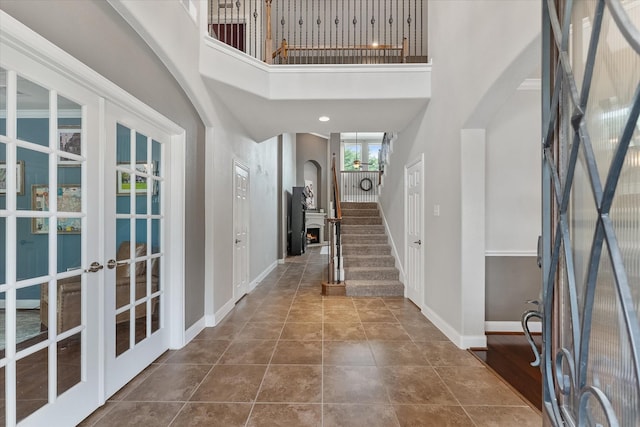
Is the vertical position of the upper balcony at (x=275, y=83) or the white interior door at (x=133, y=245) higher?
the upper balcony at (x=275, y=83)

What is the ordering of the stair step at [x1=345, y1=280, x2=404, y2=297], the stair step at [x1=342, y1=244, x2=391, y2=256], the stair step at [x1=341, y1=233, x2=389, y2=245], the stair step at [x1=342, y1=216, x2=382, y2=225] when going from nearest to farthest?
the stair step at [x1=345, y1=280, x2=404, y2=297], the stair step at [x1=342, y1=244, x2=391, y2=256], the stair step at [x1=341, y1=233, x2=389, y2=245], the stair step at [x1=342, y1=216, x2=382, y2=225]

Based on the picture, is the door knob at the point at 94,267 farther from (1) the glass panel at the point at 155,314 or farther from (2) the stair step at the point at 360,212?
(2) the stair step at the point at 360,212

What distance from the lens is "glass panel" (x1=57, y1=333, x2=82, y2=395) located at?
162 cm

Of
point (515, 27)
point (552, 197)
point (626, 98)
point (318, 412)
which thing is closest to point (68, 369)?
point (318, 412)

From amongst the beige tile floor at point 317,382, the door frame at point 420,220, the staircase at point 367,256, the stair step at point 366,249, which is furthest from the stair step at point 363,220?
the beige tile floor at point 317,382

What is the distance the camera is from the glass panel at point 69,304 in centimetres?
162

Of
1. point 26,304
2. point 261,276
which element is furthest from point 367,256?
point 26,304

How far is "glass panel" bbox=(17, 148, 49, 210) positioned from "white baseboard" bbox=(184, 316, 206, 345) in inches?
70.8

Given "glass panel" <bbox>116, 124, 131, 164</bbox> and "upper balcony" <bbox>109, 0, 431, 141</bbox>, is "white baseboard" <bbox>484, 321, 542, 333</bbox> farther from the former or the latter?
"glass panel" <bbox>116, 124, 131, 164</bbox>

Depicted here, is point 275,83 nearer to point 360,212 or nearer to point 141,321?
point 141,321

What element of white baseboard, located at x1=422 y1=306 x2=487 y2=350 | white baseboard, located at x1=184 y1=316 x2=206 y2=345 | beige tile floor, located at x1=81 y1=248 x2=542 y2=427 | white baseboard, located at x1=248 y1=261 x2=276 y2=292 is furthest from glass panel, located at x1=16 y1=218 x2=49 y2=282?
white baseboard, located at x1=248 y1=261 x2=276 y2=292

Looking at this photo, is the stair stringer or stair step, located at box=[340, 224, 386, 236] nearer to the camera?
the stair stringer

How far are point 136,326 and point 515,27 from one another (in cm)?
352

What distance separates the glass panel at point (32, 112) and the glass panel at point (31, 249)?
1.39 feet
